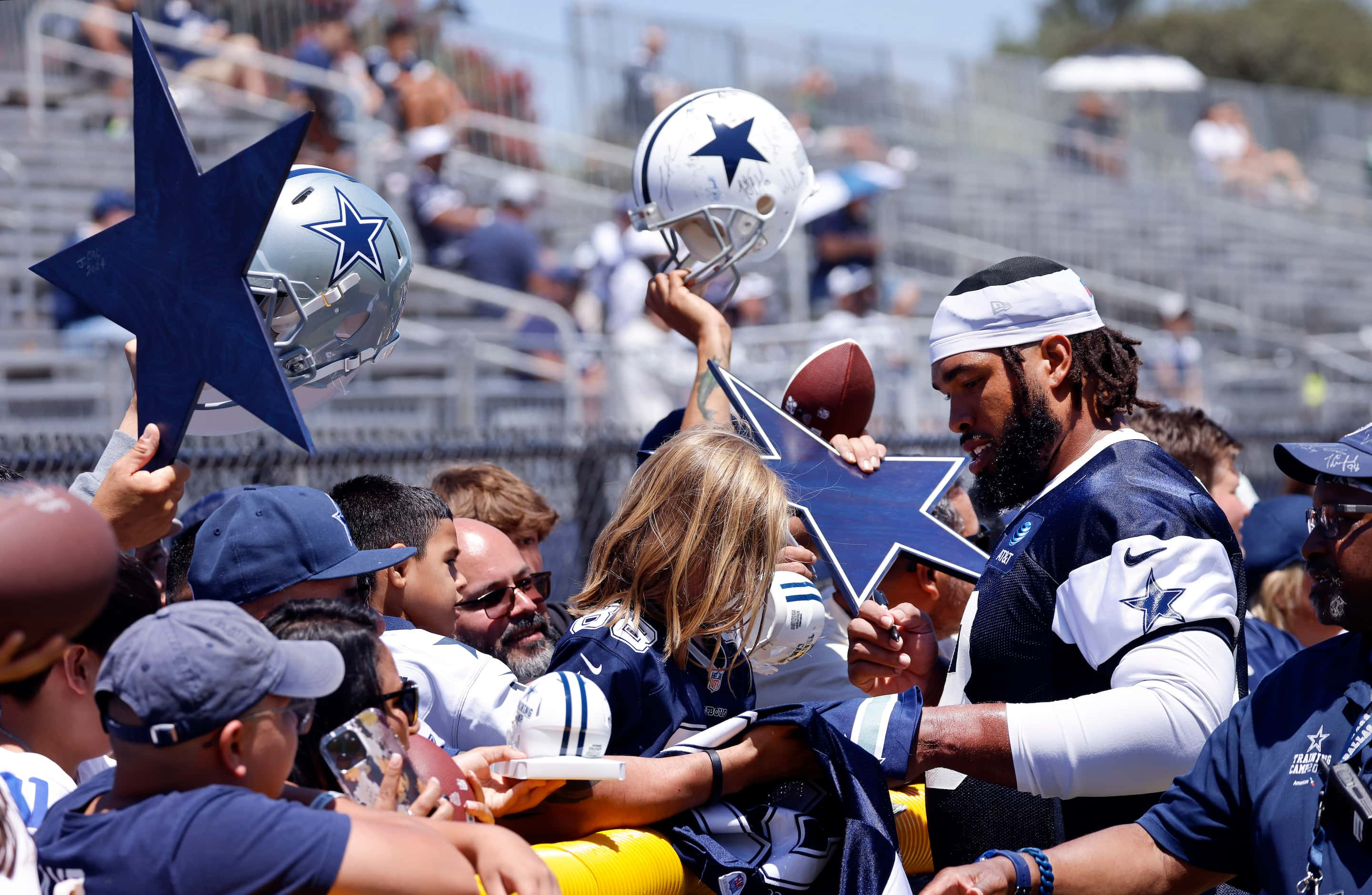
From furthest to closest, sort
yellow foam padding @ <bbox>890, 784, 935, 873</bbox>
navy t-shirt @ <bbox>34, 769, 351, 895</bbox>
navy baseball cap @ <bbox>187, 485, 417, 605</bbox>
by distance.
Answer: yellow foam padding @ <bbox>890, 784, 935, 873</bbox>
navy baseball cap @ <bbox>187, 485, 417, 605</bbox>
navy t-shirt @ <bbox>34, 769, 351, 895</bbox>

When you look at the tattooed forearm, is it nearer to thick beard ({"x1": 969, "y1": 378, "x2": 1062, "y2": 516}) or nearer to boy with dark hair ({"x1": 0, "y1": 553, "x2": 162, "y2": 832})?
thick beard ({"x1": 969, "y1": 378, "x2": 1062, "y2": 516})

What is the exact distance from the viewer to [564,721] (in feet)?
8.80

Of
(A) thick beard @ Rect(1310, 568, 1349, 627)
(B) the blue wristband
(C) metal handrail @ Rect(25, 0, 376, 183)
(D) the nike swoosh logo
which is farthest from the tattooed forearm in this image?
(C) metal handrail @ Rect(25, 0, 376, 183)

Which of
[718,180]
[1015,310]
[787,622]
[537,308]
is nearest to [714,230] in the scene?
[718,180]

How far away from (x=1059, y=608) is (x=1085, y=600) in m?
0.08

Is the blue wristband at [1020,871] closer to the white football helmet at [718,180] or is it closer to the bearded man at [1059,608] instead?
the bearded man at [1059,608]

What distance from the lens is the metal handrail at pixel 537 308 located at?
931 centimetres

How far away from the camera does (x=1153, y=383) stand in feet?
37.6

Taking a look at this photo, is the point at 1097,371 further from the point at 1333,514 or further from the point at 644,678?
the point at 644,678

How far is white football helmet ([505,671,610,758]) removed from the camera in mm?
2686

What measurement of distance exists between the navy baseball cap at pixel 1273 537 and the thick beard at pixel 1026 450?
2444 mm

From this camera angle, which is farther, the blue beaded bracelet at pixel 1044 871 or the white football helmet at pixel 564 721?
the blue beaded bracelet at pixel 1044 871

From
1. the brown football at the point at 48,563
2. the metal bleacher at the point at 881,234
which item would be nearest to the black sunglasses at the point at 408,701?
the brown football at the point at 48,563

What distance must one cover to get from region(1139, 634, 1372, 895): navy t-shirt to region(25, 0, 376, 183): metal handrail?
35.8 ft
